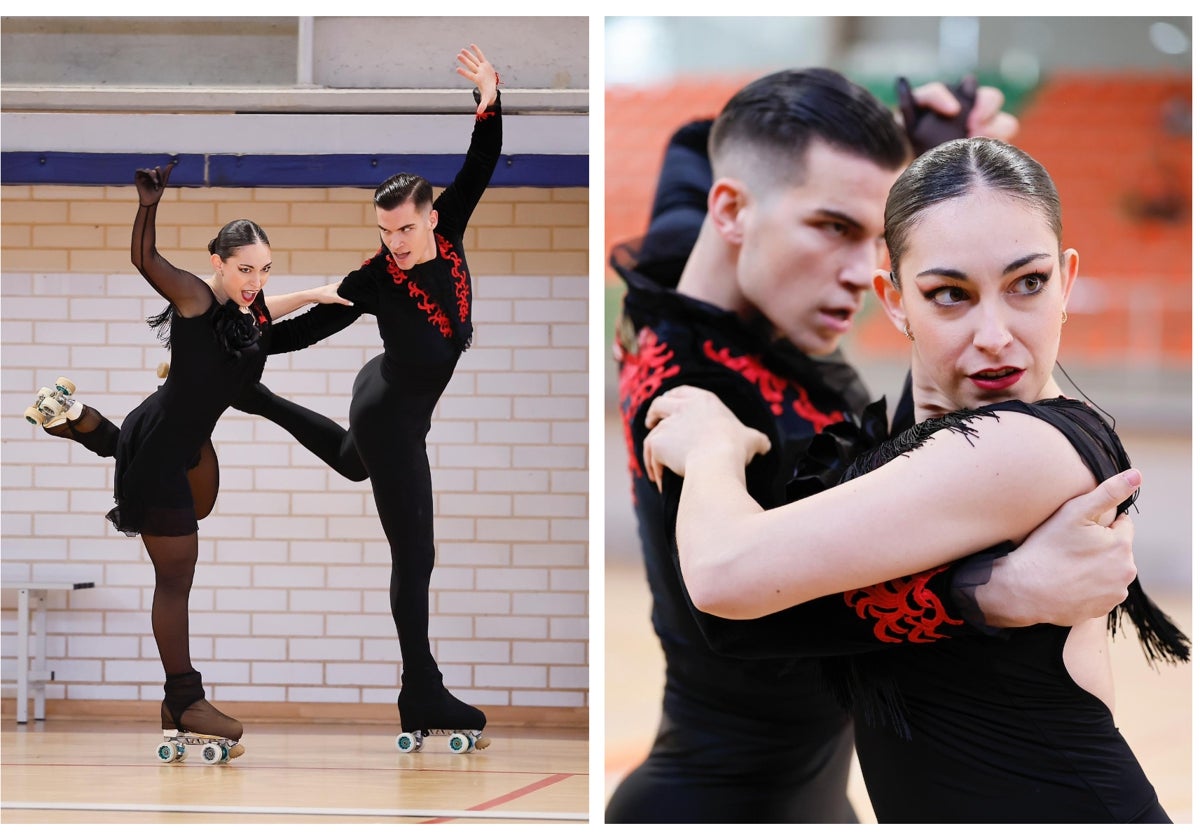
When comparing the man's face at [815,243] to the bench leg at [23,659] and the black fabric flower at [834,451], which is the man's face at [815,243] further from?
the bench leg at [23,659]

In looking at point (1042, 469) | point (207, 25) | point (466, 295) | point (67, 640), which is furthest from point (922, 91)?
point (67, 640)

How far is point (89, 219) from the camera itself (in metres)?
4.25

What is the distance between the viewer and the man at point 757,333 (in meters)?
2.67

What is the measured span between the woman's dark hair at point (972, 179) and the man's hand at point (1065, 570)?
445 millimetres

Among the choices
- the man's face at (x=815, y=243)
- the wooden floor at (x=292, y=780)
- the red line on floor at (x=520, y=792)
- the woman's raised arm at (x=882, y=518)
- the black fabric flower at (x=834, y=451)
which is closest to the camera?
the woman's raised arm at (x=882, y=518)

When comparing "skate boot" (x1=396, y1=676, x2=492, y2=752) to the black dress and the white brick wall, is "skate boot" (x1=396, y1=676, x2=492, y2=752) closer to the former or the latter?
the white brick wall

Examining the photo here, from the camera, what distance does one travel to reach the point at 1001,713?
7.33 ft

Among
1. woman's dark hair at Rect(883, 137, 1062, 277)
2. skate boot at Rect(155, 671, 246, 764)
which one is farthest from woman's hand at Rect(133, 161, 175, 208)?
woman's dark hair at Rect(883, 137, 1062, 277)

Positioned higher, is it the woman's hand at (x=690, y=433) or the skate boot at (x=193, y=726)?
the woman's hand at (x=690, y=433)

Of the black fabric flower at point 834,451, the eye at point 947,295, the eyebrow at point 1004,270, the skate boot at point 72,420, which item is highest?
the eyebrow at point 1004,270

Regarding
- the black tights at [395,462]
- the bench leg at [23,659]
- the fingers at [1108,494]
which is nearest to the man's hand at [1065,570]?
the fingers at [1108,494]

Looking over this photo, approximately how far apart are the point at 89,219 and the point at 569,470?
1868 millimetres

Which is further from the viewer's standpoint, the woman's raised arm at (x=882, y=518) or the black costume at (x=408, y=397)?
the black costume at (x=408, y=397)

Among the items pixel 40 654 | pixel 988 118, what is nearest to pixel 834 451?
pixel 988 118
